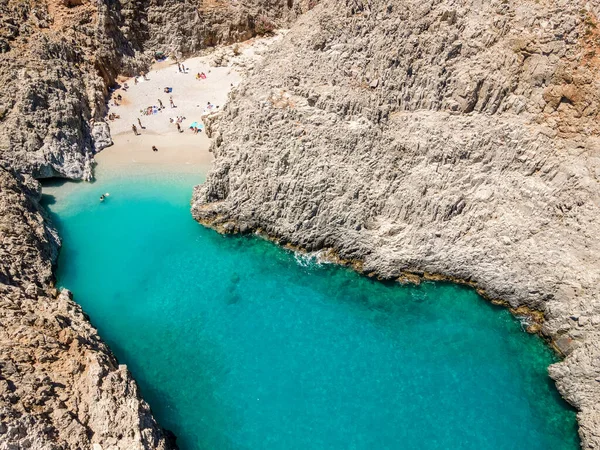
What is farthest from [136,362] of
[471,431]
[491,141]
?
[491,141]

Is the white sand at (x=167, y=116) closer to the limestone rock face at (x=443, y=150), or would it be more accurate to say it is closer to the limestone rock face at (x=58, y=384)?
the limestone rock face at (x=443, y=150)

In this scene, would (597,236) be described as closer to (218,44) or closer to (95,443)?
(95,443)

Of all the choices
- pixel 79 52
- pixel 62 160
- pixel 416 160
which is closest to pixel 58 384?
pixel 62 160

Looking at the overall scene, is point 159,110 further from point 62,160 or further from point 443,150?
point 443,150

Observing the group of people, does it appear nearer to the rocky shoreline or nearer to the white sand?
the white sand

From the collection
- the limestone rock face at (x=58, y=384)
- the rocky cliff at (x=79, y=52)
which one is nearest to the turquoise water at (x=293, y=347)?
the limestone rock face at (x=58, y=384)

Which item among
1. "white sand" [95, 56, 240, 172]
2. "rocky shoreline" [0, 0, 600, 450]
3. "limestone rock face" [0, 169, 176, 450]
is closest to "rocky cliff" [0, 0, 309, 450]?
"limestone rock face" [0, 169, 176, 450]
